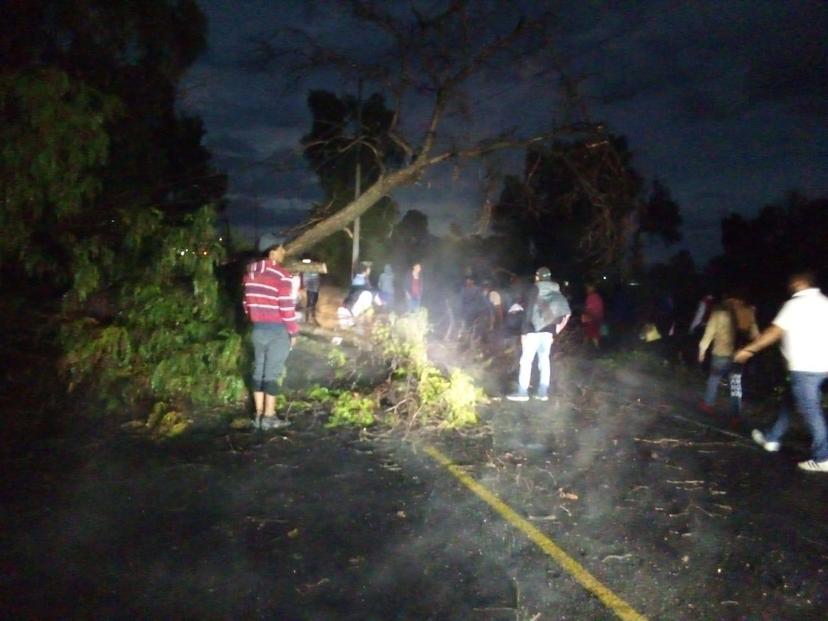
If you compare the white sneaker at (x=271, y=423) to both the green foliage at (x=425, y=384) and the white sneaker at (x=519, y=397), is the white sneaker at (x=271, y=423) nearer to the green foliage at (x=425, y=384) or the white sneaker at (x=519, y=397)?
the green foliage at (x=425, y=384)

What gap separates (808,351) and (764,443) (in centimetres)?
142

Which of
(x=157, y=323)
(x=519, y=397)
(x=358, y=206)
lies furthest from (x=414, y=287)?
(x=157, y=323)

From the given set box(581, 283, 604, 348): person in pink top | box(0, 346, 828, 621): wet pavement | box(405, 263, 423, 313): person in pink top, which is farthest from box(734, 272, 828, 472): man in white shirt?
box(405, 263, 423, 313): person in pink top

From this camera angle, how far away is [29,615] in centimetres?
382

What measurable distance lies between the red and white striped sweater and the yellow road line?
7.10ft

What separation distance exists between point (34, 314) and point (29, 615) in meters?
5.12

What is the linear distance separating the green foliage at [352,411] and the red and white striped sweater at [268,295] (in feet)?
4.09

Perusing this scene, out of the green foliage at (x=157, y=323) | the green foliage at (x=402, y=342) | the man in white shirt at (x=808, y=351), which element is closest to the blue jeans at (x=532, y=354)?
the green foliage at (x=402, y=342)

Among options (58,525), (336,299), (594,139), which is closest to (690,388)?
(594,139)

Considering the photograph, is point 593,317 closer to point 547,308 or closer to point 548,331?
point 548,331

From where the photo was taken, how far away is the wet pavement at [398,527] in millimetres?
4109

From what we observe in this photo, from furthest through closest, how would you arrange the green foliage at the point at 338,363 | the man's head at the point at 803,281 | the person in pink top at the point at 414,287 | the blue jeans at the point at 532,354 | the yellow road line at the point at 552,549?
the person in pink top at the point at 414,287, the green foliage at the point at 338,363, the blue jeans at the point at 532,354, the man's head at the point at 803,281, the yellow road line at the point at 552,549

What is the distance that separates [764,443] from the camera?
7520 millimetres

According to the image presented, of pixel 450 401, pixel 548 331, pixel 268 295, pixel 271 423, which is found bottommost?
pixel 271 423
